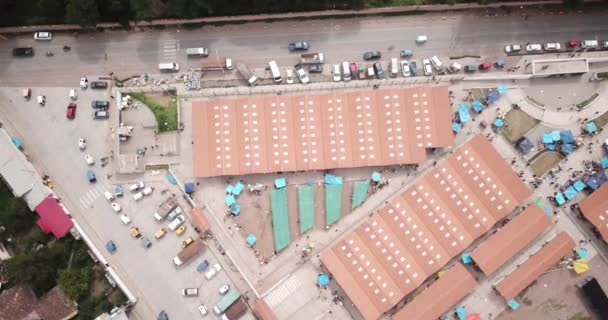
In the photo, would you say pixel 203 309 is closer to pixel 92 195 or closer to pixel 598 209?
pixel 92 195

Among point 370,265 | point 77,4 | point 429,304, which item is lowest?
point 429,304

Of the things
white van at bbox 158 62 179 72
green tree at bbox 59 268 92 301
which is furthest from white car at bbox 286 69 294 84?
green tree at bbox 59 268 92 301

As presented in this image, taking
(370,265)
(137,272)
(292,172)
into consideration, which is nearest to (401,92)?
(292,172)

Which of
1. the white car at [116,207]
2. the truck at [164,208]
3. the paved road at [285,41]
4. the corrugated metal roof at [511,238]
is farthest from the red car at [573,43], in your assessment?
the white car at [116,207]

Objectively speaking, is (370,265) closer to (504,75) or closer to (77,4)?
(504,75)

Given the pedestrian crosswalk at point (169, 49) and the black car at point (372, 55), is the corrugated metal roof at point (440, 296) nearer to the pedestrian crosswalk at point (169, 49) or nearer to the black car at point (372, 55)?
the black car at point (372, 55)
